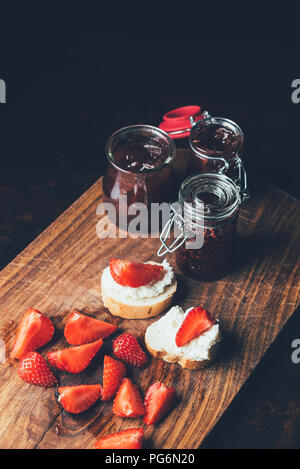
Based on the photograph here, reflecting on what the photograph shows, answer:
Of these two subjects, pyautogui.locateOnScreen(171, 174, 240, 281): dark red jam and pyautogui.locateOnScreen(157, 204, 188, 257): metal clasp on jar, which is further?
pyautogui.locateOnScreen(157, 204, 188, 257): metal clasp on jar

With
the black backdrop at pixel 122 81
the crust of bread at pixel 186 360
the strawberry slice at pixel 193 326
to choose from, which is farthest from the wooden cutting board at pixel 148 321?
the black backdrop at pixel 122 81

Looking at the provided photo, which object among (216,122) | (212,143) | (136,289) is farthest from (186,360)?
(216,122)

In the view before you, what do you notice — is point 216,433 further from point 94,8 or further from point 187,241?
point 94,8

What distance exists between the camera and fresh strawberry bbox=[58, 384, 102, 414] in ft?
8.20

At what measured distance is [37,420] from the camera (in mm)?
2498

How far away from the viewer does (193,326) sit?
2.62 metres

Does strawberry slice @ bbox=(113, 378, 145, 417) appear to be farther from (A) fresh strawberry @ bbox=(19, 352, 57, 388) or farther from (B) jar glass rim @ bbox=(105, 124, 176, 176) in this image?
(B) jar glass rim @ bbox=(105, 124, 176, 176)

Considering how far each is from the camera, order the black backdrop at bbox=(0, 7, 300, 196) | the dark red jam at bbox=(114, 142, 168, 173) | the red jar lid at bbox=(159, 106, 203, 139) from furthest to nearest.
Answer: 1. the black backdrop at bbox=(0, 7, 300, 196)
2. the red jar lid at bbox=(159, 106, 203, 139)
3. the dark red jam at bbox=(114, 142, 168, 173)

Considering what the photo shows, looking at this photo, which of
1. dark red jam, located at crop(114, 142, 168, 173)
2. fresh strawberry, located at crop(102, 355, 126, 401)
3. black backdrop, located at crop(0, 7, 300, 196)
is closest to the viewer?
fresh strawberry, located at crop(102, 355, 126, 401)

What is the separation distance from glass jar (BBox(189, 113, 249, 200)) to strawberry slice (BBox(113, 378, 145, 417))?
0.99 metres

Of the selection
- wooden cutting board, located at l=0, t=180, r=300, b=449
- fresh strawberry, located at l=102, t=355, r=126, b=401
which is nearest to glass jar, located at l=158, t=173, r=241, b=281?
wooden cutting board, located at l=0, t=180, r=300, b=449

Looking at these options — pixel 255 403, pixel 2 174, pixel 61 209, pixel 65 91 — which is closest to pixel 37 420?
pixel 255 403

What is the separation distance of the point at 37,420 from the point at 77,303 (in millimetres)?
538

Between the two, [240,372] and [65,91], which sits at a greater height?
[65,91]
